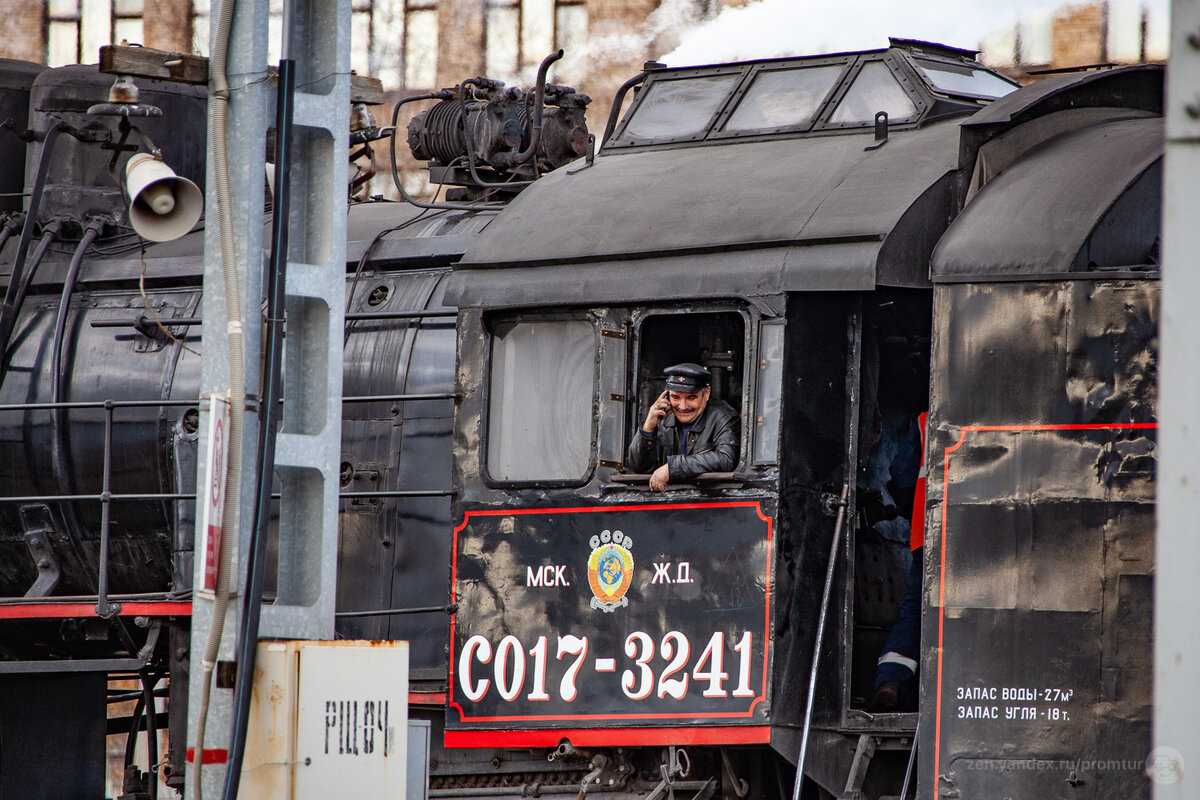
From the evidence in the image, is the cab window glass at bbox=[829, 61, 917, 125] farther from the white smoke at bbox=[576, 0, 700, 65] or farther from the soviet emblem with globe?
the white smoke at bbox=[576, 0, 700, 65]

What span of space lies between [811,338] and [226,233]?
262cm

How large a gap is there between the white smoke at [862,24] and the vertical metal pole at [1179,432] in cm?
1696

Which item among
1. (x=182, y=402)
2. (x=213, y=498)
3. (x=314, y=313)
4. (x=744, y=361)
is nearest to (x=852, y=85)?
(x=744, y=361)

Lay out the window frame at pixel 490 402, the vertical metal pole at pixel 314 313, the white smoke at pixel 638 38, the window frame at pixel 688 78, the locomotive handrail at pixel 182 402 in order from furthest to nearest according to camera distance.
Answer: the white smoke at pixel 638 38 → the window frame at pixel 688 78 → the locomotive handrail at pixel 182 402 → the window frame at pixel 490 402 → the vertical metal pole at pixel 314 313

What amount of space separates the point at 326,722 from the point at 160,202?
2198mm

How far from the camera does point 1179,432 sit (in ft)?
13.0

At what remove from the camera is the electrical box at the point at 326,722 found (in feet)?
18.7

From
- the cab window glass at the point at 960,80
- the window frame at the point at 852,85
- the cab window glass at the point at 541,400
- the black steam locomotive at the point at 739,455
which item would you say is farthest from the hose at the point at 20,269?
the cab window glass at the point at 960,80

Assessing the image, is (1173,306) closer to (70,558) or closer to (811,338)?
(811,338)

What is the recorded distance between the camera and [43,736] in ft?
27.1

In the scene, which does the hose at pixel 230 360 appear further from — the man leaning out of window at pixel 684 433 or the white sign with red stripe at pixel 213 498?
the man leaning out of window at pixel 684 433

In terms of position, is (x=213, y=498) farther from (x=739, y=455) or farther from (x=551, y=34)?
(x=551, y=34)

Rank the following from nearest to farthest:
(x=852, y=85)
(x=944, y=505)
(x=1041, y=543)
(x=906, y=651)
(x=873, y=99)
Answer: (x=1041, y=543) < (x=944, y=505) < (x=906, y=651) < (x=873, y=99) < (x=852, y=85)

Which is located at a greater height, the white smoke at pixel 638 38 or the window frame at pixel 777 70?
the white smoke at pixel 638 38
